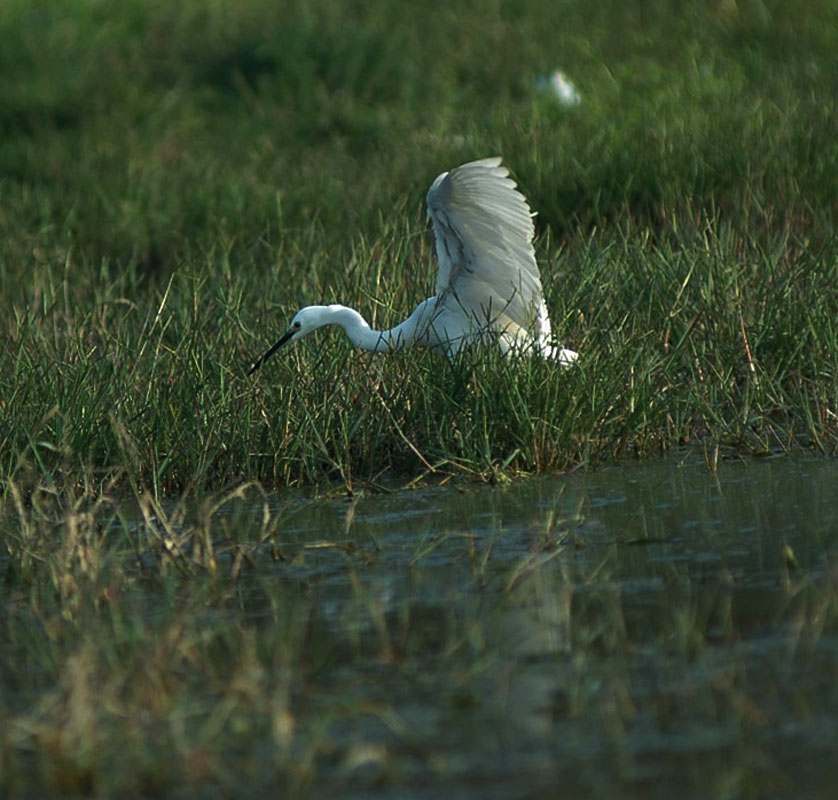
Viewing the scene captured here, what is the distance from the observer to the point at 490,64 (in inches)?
473

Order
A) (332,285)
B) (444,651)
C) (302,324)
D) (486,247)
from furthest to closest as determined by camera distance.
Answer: (332,285) → (302,324) → (486,247) → (444,651)

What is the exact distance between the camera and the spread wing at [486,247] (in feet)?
19.1

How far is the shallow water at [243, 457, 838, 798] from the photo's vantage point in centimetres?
304

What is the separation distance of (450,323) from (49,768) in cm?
336

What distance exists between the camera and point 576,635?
3.72m

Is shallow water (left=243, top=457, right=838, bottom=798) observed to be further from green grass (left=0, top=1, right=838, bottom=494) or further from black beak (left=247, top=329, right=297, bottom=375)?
black beak (left=247, top=329, right=297, bottom=375)

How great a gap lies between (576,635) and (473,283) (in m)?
2.67

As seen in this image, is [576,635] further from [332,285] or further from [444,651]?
[332,285]

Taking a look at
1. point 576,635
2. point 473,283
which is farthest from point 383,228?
point 576,635

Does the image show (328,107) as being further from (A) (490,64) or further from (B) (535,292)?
(B) (535,292)

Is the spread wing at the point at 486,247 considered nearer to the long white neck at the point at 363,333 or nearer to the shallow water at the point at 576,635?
the long white neck at the point at 363,333

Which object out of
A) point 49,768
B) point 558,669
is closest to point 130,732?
point 49,768

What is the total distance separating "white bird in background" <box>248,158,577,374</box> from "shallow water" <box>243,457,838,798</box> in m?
0.86

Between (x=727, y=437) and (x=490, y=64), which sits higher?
(x=727, y=437)
